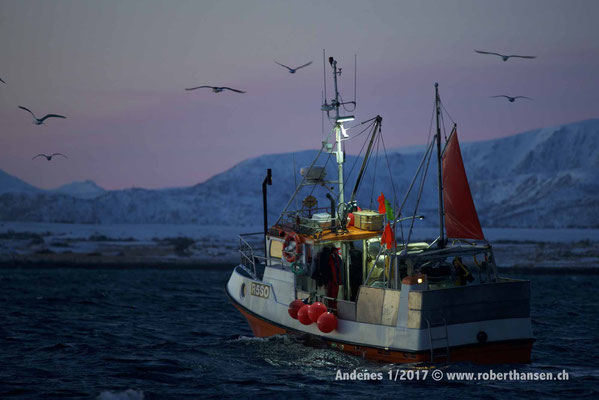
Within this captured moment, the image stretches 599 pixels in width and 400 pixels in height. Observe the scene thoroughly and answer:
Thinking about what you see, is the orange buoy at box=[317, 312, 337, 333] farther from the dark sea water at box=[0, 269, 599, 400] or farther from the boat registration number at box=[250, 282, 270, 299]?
the boat registration number at box=[250, 282, 270, 299]

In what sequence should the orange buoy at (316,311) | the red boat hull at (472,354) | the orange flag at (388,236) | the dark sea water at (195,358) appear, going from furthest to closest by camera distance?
the orange buoy at (316,311) → the orange flag at (388,236) → the red boat hull at (472,354) → the dark sea water at (195,358)

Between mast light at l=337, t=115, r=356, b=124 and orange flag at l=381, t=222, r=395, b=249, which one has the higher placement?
mast light at l=337, t=115, r=356, b=124

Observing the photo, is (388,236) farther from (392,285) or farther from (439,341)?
(439,341)

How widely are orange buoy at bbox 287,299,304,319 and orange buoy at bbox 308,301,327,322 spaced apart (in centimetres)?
75

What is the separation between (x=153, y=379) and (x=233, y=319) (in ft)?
37.7

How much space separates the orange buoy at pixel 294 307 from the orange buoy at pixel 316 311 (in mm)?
754

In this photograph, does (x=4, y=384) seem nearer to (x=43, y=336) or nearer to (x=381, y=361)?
(x=43, y=336)

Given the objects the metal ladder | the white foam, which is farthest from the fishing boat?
the white foam

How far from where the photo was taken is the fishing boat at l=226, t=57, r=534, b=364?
17531mm

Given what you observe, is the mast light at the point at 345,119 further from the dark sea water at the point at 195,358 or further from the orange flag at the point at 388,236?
the dark sea water at the point at 195,358

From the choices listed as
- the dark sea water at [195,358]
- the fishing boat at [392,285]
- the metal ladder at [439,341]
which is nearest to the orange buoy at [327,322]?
the fishing boat at [392,285]

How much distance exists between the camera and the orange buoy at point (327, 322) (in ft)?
62.2

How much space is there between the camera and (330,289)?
20.4m

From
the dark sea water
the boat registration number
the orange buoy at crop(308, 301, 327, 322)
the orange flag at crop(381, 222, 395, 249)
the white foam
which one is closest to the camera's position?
the white foam
